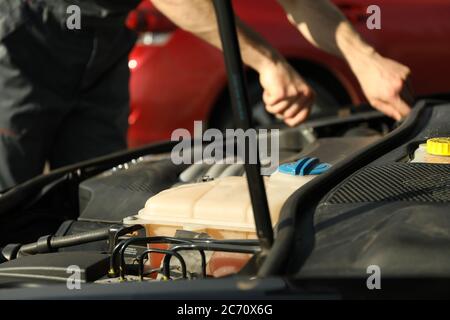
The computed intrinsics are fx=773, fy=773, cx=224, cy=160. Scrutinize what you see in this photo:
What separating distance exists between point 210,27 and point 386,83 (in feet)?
1.73

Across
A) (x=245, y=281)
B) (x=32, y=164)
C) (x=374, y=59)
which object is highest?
(x=374, y=59)

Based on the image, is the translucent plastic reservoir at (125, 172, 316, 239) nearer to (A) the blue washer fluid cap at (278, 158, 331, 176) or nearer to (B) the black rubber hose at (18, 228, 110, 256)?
(A) the blue washer fluid cap at (278, 158, 331, 176)

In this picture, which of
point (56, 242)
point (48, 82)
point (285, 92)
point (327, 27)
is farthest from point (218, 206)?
point (48, 82)

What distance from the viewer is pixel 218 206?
57.4 inches

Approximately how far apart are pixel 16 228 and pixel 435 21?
10.5 ft

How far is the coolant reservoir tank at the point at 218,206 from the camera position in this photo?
1.43 meters

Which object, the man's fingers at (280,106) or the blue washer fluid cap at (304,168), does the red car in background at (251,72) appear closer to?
the man's fingers at (280,106)

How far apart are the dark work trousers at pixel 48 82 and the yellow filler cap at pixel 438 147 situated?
4.39 feet

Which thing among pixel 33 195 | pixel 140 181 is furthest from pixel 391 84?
pixel 33 195

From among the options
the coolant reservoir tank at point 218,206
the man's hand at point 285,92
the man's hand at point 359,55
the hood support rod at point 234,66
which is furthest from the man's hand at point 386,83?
the hood support rod at point 234,66

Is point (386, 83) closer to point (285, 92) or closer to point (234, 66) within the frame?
point (285, 92)

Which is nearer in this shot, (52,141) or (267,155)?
(267,155)

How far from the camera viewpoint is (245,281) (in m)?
1.08
